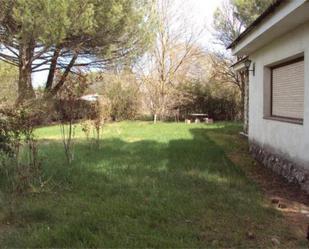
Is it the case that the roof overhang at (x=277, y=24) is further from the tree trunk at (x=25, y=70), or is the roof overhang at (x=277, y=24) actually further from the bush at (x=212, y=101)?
the bush at (x=212, y=101)

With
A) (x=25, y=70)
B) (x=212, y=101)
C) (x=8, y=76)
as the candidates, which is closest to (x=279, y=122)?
(x=25, y=70)

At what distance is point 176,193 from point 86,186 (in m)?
1.46

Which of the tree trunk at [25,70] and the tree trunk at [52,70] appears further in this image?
the tree trunk at [52,70]

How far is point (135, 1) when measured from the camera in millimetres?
20141

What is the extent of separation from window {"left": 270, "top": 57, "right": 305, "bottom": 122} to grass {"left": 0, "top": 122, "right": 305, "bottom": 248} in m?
1.52

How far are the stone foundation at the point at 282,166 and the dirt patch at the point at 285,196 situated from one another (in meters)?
0.10

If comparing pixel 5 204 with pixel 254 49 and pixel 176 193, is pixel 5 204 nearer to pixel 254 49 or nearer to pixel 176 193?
pixel 176 193

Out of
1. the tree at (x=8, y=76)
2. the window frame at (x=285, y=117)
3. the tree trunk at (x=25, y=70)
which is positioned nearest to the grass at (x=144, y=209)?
the window frame at (x=285, y=117)

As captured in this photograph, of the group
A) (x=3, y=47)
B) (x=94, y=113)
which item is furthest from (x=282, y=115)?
(x=3, y=47)

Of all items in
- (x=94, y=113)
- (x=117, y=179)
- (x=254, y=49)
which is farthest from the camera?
(x=94, y=113)

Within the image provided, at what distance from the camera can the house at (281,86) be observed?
7.00 m

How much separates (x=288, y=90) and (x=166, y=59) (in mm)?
19488

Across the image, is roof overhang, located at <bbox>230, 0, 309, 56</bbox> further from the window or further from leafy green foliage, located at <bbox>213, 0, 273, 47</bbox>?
leafy green foliage, located at <bbox>213, 0, 273, 47</bbox>

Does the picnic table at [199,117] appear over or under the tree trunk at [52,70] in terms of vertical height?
under
